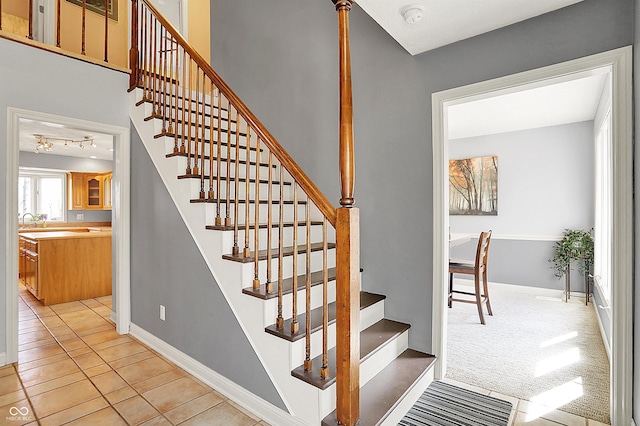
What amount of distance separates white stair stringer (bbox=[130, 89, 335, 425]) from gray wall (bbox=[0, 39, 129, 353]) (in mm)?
909

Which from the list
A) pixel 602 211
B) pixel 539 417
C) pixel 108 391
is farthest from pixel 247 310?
pixel 602 211

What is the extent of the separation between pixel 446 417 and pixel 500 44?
2408 millimetres

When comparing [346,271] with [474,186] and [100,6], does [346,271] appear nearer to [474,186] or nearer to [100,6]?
[474,186]

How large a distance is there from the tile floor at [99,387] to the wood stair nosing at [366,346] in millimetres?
532

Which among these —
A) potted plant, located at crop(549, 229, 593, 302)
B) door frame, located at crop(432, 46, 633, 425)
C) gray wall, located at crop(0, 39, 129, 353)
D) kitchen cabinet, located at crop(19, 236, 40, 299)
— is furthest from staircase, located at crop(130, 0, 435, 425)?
potted plant, located at crop(549, 229, 593, 302)

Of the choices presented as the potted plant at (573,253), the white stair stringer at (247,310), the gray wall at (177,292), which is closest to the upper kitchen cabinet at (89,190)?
the gray wall at (177,292)

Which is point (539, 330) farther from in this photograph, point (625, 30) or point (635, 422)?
point (625, 30)

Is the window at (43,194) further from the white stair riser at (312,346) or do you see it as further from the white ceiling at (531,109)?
the white ceiling at (531,109)

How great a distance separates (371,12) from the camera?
199 cm

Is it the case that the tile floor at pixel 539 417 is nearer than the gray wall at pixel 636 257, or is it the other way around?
the gray wall at pixel 636 257

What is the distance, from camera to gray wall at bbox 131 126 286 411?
7.45ft

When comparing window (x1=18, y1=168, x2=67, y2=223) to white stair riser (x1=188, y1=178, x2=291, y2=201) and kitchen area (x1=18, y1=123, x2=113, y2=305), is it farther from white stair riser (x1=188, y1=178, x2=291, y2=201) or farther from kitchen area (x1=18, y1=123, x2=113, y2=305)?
white stair riser (x1=188, y1=178, x2=291, y2=201)

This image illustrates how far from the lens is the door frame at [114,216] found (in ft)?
9.14

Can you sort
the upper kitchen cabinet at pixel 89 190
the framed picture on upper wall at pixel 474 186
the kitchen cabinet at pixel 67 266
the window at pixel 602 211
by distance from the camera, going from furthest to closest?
the upper kitchen cabinet at pixel 89 190, the framed picture on upper wall at pixel 474 186, the kitchen cabinet at pixel 67 266, the window at pixel 602 211
